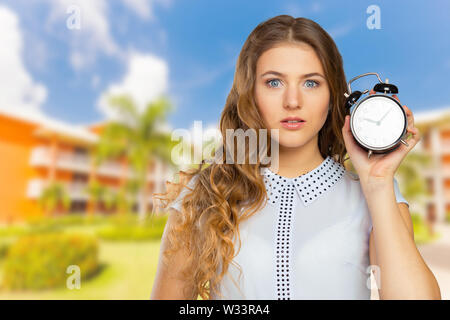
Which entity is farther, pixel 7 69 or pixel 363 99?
pixel 7 69

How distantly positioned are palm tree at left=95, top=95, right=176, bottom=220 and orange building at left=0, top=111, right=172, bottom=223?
1025mm

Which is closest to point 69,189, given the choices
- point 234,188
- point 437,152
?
point 437,152

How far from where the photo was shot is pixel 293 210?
1157 millimetres

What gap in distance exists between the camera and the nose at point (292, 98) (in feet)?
3.61

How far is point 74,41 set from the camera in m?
21.8

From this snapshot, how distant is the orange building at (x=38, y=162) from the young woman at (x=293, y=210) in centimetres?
1282

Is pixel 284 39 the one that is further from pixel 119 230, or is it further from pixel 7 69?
pixel 7 69

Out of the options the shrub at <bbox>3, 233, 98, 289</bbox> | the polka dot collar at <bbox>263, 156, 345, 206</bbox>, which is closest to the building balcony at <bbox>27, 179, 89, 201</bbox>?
the shrub at <bbox>3, 233, 98, 289</bbox>

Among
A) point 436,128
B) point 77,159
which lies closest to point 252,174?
point 77,159

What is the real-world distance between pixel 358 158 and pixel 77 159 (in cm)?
1701

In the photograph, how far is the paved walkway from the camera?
891 centimetres

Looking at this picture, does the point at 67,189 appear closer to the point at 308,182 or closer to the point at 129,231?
the point at 129,231

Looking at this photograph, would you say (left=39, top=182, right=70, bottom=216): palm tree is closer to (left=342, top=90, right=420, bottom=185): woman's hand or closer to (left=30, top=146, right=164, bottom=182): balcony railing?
(left=30, top=146, right=164, bottom=182): balcony railing

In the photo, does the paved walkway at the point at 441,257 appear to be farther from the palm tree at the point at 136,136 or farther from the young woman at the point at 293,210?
the palm tree at the point at 136,136
